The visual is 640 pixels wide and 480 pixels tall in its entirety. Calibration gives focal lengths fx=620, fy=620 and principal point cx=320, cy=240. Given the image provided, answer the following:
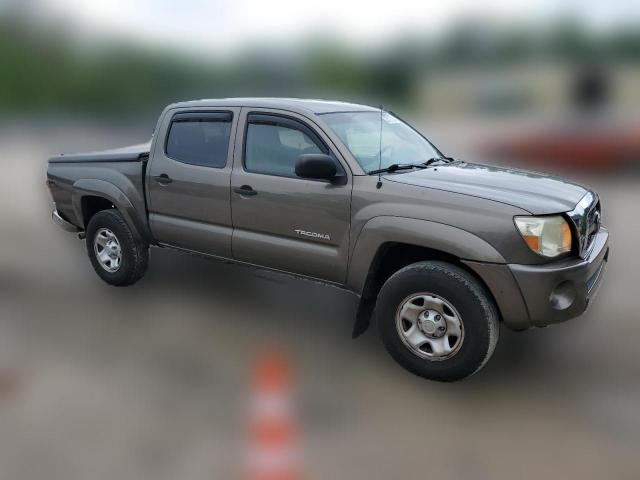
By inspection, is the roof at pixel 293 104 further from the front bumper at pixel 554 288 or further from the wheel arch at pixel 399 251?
the front bumper at pixel 554 288

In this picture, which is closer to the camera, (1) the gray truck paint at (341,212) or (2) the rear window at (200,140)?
(1) the gray truck paint at (341,212)

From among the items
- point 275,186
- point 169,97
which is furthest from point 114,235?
point 169,97

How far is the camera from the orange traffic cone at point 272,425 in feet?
9.96

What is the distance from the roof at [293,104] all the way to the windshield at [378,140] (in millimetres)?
77

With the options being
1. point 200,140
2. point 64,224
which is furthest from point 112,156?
point 64,224

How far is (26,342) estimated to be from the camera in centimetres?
454

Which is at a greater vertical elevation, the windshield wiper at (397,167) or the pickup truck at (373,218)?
the windshield wiper at (397,167)

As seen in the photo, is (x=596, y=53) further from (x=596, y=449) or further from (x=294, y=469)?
(x=294, y=469)

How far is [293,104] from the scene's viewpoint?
4.59 meters

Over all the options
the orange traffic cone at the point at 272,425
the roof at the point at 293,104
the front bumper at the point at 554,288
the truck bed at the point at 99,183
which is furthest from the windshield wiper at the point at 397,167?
the truck bed at the point at 99,183

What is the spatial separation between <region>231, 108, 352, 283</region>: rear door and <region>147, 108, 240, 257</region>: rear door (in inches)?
5.6

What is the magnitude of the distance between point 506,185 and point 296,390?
185cm

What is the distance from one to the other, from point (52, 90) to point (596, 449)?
1913 centimetres

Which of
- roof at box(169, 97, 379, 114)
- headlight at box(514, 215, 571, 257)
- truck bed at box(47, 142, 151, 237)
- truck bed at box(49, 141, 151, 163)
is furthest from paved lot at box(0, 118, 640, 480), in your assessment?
roof at box(169, 97, 379, 114)
